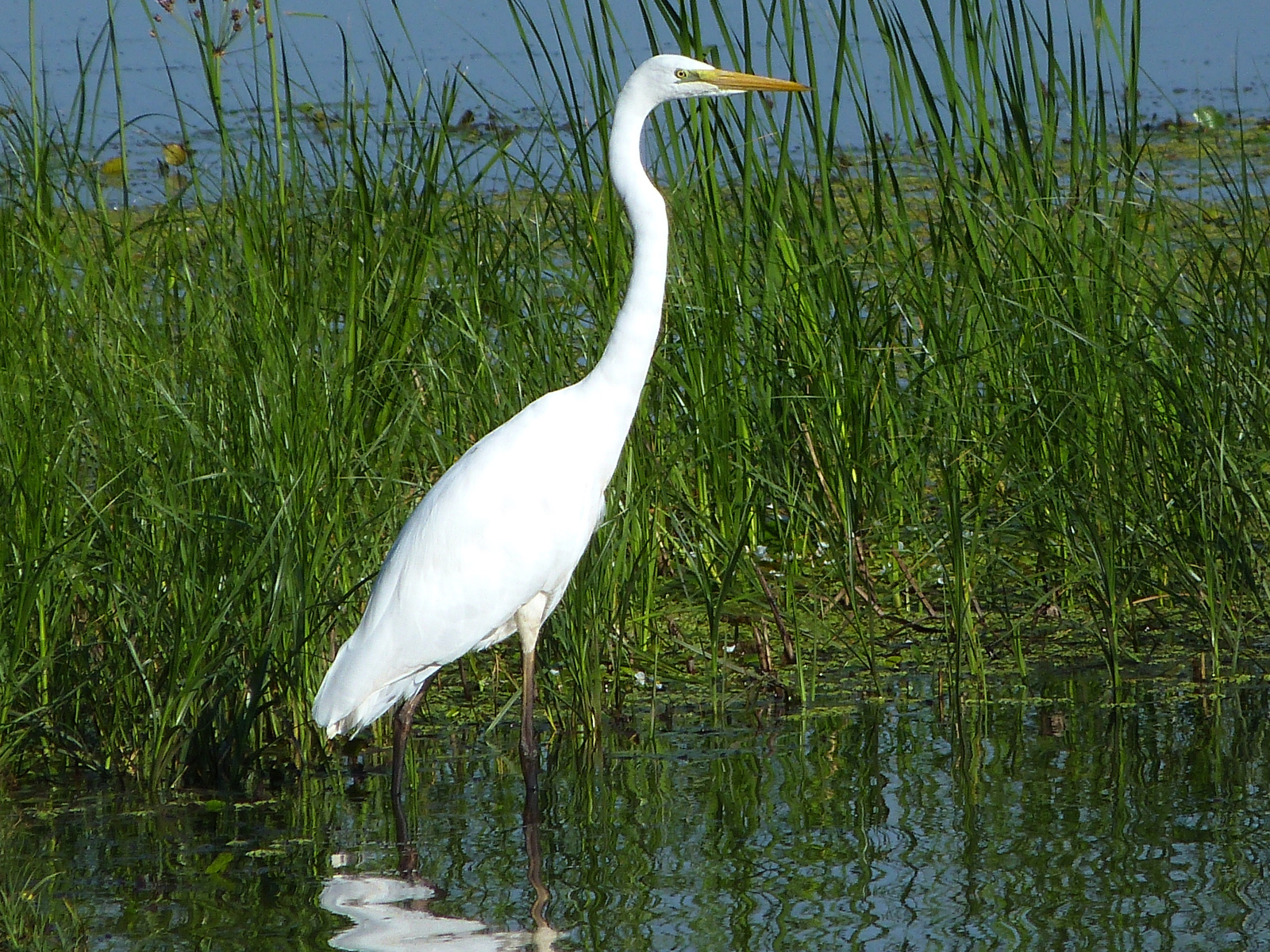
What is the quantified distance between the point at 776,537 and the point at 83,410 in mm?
1939

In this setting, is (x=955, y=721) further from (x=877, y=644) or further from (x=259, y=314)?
(x=259, y=314)

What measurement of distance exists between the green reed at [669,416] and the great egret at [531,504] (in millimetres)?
162

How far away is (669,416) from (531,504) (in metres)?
1.02

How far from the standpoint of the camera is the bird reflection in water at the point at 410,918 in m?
2.69

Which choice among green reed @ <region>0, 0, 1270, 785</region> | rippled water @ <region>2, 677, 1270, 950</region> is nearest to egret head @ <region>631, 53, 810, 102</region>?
green reed @ <region>0, 0, 1270, 785</region>

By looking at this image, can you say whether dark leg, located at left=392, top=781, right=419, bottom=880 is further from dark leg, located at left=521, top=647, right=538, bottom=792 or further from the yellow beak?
the yellow beak

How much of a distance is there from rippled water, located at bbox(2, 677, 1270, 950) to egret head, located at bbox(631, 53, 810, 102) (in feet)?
4.84

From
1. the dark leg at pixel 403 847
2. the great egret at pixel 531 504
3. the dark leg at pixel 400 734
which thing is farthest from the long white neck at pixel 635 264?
the dark leg at pixel 403 847

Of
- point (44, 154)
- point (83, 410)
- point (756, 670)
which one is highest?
point (44, 154)

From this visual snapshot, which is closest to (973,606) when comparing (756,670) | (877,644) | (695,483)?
(877,644)

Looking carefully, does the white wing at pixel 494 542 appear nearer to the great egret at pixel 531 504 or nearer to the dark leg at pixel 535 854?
the great egret at pixel 531 504

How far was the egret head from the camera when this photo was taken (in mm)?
3447

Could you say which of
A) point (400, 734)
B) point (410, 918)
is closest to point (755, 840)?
point (410, 918)

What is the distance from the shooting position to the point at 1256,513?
3.63 metres
